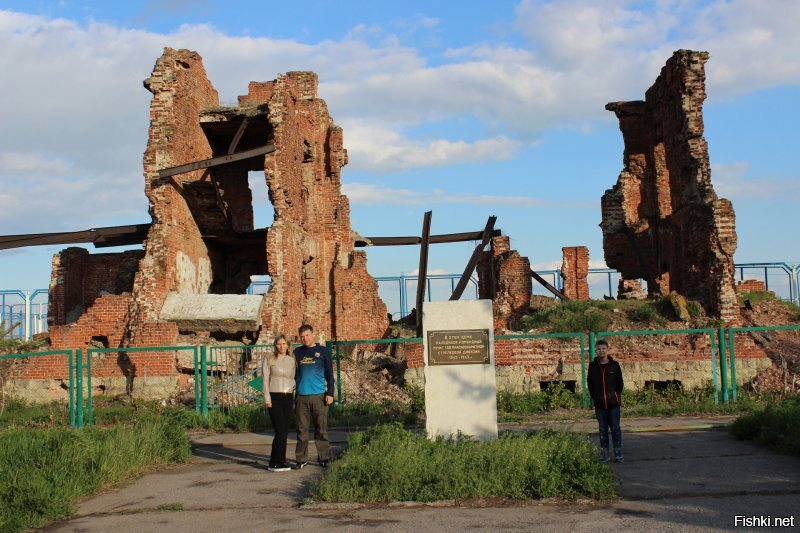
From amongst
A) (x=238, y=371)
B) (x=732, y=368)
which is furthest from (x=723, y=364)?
(x=238, y=371)

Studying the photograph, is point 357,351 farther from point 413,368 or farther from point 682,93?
point 682,93

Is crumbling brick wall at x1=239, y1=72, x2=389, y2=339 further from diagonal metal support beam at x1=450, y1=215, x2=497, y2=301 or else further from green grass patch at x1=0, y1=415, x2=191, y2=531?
green grass patch at x1=0, y1=415, x2=191, y2=531

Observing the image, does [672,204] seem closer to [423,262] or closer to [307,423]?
[423,262]

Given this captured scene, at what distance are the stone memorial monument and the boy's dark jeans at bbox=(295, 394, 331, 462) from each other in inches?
48.1

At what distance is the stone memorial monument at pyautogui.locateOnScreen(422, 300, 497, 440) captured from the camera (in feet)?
30.5

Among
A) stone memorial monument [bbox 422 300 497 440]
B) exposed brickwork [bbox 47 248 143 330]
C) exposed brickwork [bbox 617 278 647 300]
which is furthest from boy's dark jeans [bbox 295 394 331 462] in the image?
exposed brickwork [bbox 617 278 647 300]

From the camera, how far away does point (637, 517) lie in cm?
646

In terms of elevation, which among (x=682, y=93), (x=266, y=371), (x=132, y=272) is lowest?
(x=266, y=371)

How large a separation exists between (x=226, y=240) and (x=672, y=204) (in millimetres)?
12736

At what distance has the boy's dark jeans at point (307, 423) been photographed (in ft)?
30.1

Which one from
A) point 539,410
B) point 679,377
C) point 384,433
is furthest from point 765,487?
point 679,377

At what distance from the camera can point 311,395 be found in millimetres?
9266

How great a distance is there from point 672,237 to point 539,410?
1040cm

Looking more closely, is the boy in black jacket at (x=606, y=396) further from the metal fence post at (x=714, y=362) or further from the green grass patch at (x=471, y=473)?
the metal fence post at (x=714, y=362)
